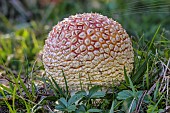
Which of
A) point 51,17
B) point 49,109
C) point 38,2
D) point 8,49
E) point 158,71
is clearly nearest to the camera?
point 49,109

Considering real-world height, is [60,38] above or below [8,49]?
above

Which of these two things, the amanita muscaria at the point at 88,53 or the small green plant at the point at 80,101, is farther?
the amanita muscaria at the point at 88,53

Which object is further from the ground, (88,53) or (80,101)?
(88,53)

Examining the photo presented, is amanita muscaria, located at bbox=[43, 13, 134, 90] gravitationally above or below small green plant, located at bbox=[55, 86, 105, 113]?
above

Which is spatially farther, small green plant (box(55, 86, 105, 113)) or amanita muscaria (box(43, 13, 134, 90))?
amanita muscaria (box(43, 13, 134, 90))

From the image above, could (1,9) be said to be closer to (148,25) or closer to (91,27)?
(148,25)

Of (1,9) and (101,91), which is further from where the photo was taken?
(1,9)

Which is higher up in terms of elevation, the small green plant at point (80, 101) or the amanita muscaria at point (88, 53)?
the amanita muscaria at point (88, 53)

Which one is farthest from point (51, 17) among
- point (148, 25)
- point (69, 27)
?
point (69, 27)
